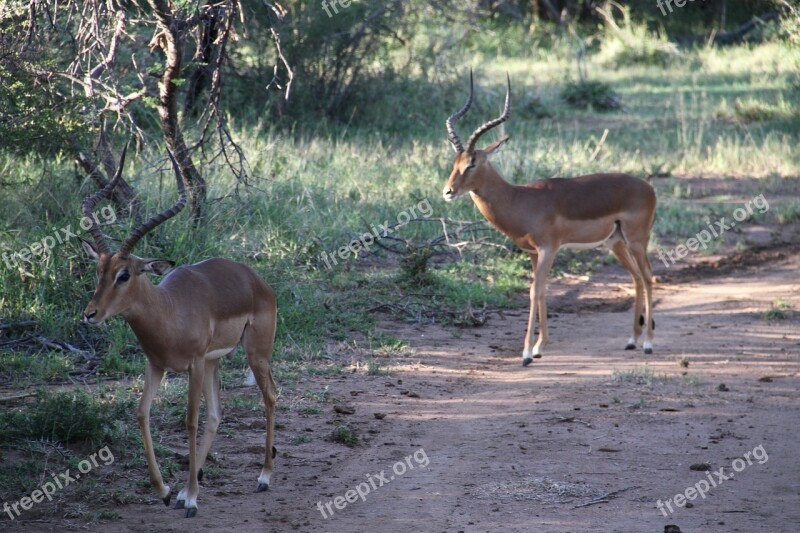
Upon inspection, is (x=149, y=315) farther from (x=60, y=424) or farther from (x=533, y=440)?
(x=533, y=440)

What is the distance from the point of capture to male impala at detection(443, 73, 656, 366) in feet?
27.2

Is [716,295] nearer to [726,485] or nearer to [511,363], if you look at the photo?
[511,363]

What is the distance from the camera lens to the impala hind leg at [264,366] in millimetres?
5191

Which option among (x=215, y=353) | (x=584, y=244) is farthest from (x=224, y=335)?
(x=584, y=244)

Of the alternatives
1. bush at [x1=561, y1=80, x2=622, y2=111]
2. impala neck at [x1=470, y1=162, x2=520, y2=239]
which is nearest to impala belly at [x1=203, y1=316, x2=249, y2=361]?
impala neck at [x1=470, y1=162, x2=520, y2=239]

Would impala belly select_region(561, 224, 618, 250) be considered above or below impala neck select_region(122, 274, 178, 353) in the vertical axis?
below

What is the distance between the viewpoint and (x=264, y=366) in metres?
5.24

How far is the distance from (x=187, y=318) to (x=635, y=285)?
4725 millimetres

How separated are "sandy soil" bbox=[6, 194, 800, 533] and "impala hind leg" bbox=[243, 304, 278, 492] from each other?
0.18 metres

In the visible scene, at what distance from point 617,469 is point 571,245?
329cm

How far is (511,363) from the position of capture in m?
7.75

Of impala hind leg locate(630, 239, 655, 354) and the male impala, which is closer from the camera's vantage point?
impala hind leg locate(630, 239, 655, 354)

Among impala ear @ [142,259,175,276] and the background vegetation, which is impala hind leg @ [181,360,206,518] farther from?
the background vegetation

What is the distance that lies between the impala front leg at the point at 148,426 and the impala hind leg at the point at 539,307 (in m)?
3.56
